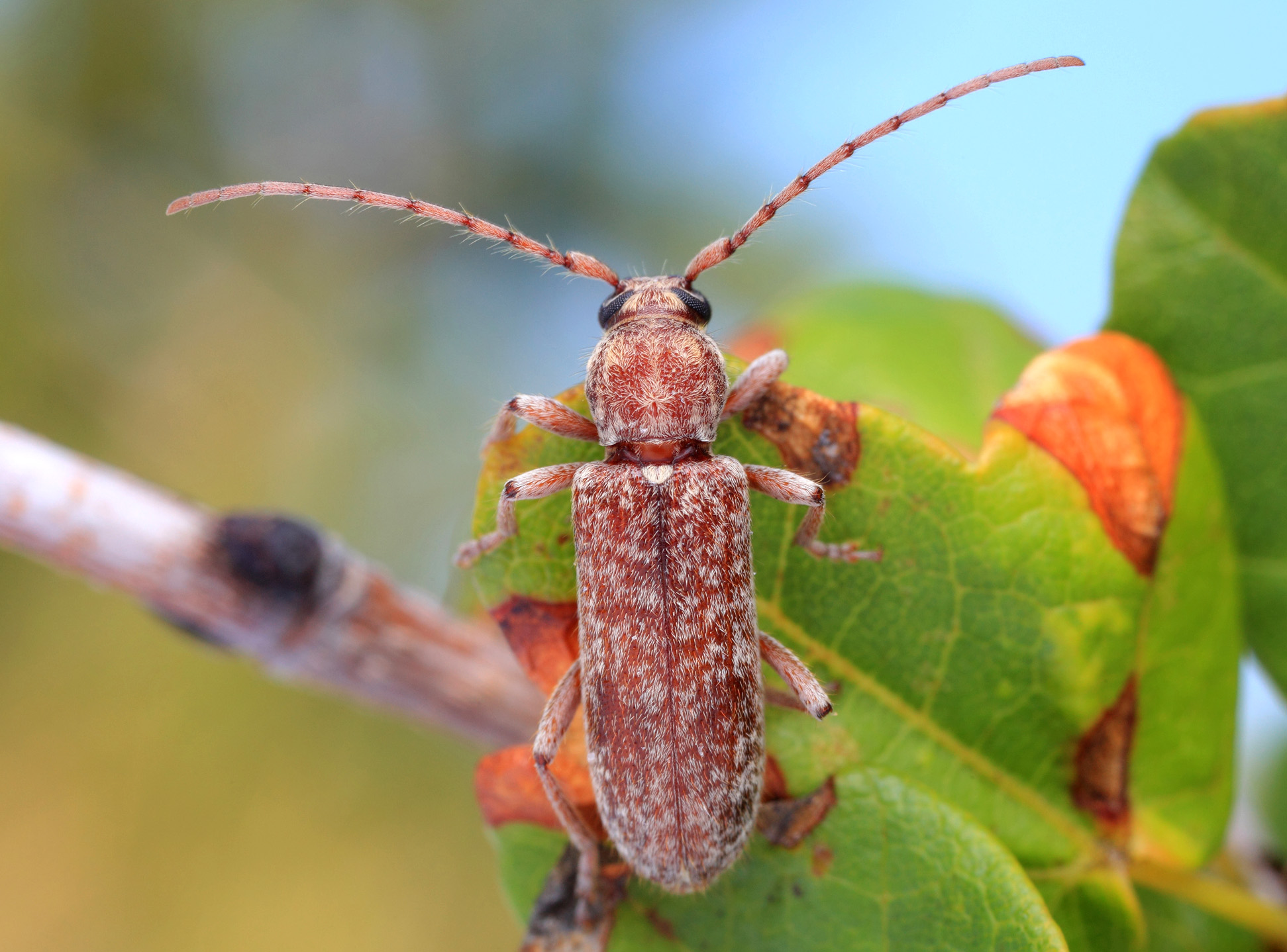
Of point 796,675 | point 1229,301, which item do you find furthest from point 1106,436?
point 796,675

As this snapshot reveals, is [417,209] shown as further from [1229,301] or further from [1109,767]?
[1109,767]

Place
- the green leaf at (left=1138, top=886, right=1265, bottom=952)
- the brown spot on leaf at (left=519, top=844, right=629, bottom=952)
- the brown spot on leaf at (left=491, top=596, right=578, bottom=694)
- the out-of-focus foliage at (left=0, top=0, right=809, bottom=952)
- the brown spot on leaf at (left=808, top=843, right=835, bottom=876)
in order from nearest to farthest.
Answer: the brown spot on leaf at (left=808, top=843, right=835, bottom=876) → the brown spot on leaf at (left=519, top=844, right=629, bottom=952) → the brown spot on leaf at (left=491, top=596, right=578, bottom=694) → the green leaf at (left=1138, top=886, right=1265, bottom=952) → the out-of-focus foliage at (left=0, top=0, right=809, bottom=952)

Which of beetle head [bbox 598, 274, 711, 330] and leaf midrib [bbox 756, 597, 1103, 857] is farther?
beetle head [bbox 598, 274, 711, 330]

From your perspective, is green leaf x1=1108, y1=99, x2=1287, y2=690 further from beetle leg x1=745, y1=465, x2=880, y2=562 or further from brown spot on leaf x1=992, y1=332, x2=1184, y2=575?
beetle leg x1=745, y1=465, x2=880, y2=562

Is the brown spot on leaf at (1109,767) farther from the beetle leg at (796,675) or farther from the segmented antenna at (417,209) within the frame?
the segmented antenna at (417,209)

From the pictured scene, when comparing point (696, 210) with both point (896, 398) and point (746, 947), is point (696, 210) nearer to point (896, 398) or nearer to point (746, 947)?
point (896, 398)

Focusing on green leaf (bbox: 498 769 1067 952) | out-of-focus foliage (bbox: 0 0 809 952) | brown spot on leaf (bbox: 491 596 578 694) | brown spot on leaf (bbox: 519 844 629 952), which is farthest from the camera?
out-of-focus foliage (bbox: 0 0 809 952)

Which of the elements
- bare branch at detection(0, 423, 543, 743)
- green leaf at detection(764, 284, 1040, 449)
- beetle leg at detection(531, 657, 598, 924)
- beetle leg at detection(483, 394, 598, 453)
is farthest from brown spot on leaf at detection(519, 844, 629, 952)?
green leaf at detection(764, 284, 1040, 449)
